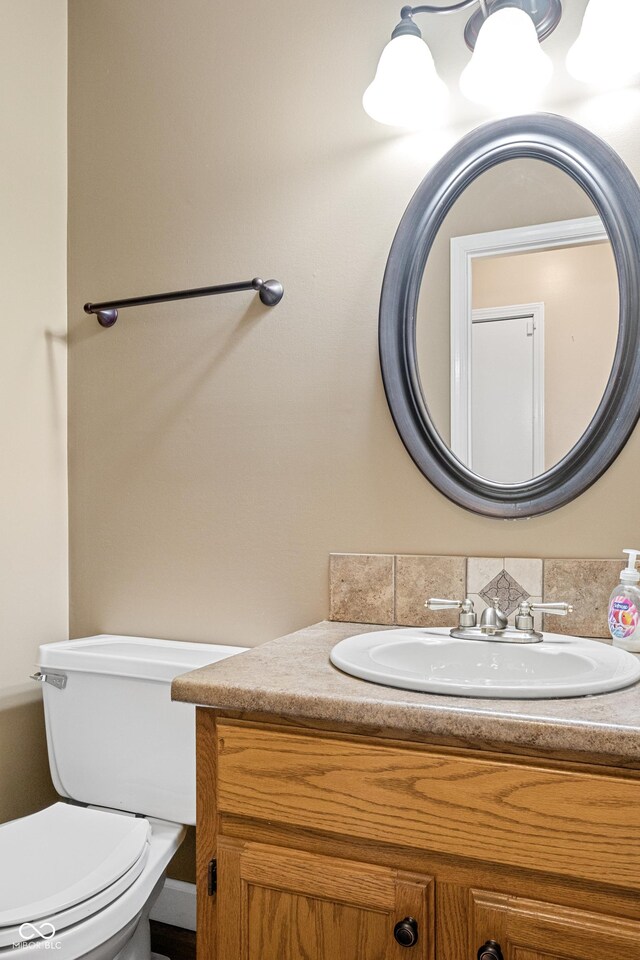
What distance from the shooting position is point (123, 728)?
1.55 m

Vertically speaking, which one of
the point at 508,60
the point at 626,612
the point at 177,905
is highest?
the point at 508,60

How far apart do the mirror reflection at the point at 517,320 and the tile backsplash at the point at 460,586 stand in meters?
0.19

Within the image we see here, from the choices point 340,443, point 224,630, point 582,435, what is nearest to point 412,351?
point 340,443

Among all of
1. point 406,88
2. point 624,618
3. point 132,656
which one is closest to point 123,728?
point 132,656

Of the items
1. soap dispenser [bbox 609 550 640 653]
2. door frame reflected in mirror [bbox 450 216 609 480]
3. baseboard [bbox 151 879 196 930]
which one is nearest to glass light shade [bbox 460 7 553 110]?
door frame reflected in mirror [bbox 450 216 609 480]

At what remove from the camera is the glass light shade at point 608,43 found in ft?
4.21

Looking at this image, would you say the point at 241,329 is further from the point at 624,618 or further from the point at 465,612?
the point at 624,618

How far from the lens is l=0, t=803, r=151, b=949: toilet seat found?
1.09 metres

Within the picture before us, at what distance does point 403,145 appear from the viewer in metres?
1.53

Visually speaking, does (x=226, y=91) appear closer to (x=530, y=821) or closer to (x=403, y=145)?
(x=403, y=145)

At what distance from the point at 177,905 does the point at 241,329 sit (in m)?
1.39

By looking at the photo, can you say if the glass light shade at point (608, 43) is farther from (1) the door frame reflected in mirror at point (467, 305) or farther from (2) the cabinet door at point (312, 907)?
(2) the cabinet door at point (312, 907)

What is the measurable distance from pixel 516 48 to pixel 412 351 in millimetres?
585

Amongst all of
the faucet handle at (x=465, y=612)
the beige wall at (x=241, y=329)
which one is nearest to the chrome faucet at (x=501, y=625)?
the faucet handle at (x=465, y=612)
